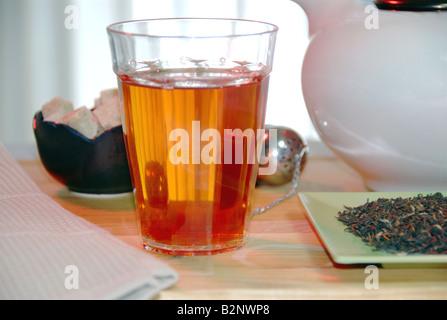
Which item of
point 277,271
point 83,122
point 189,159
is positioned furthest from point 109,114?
point 277,271

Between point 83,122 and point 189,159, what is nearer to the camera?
point 189,159

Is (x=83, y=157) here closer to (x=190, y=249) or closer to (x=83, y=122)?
(x=83, y=122)

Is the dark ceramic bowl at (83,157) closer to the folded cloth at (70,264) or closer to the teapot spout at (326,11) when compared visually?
the folded cloth at (70,264)

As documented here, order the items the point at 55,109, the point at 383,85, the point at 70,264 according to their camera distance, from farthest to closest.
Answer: the point at 55,109, the point at 383,85, the point at 70,264

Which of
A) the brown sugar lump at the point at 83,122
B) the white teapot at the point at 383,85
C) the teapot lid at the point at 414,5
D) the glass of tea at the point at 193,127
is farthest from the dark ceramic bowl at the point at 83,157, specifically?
the teapot lid at the point at 414,5

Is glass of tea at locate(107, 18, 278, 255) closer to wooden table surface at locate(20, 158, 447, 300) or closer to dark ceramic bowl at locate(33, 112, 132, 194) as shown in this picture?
wooden table surface at locate(20, 158, 447, 300)
